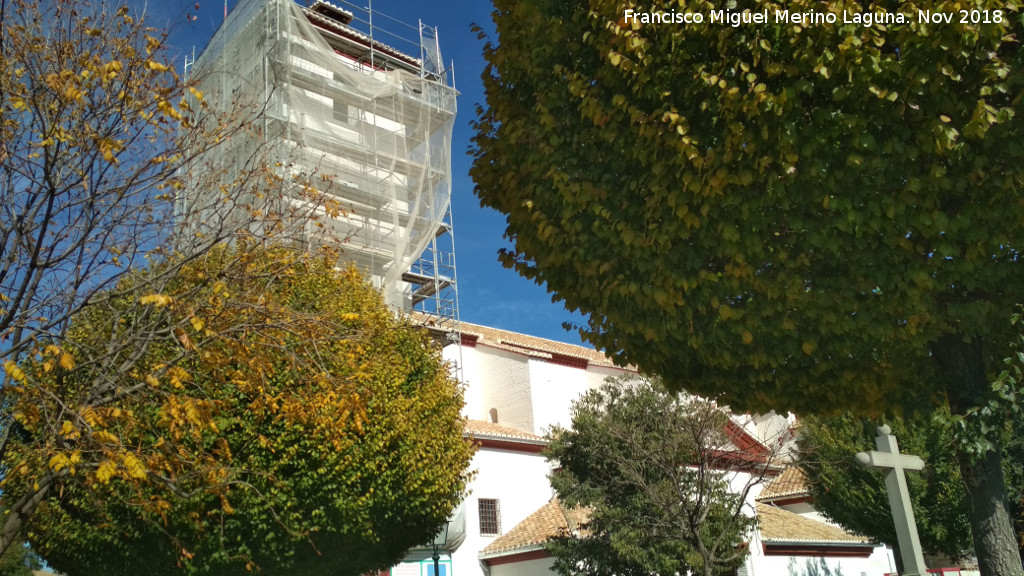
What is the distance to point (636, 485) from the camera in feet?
53.8

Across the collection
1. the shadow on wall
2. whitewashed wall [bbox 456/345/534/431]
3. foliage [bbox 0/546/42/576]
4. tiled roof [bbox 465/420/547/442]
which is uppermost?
whitewashed wall [bbox 456/345/534/431]

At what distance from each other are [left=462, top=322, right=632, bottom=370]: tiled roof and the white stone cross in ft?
69.6

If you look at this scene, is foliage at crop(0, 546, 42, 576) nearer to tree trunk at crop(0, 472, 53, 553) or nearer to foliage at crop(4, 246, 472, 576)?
foliage at crop(4, 246, 472, 576)

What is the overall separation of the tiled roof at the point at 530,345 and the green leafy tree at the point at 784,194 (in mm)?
22780

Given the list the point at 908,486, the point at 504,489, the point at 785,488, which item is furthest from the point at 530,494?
the point at 908,486

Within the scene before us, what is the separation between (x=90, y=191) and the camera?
707cm

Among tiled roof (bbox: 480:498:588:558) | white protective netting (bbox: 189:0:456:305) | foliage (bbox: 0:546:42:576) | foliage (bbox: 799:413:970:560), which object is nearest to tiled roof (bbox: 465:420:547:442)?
tiled roof (bbox: 480:498:588:558)

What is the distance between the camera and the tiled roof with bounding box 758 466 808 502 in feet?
99.2

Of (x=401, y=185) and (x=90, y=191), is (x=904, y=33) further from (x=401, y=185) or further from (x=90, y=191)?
(x=401, y=185)

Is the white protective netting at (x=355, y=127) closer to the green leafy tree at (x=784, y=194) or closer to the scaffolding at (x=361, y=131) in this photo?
the scaffolding at (x=361, y=131)

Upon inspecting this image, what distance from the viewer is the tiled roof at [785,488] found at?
1191 inches

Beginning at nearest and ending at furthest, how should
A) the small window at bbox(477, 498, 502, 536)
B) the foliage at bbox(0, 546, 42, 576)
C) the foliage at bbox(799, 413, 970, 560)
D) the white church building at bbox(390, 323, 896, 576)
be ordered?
the foliage at bbox(799, 413, 970, 560) → the foliage at bbox(0, 546, 42, 576) → the white church building at bbox(390, 323, 896, 576) → the small window at bbox(477, 498, 502, 536)

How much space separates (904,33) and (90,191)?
22.2 feet

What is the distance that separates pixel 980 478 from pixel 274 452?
8.81m
